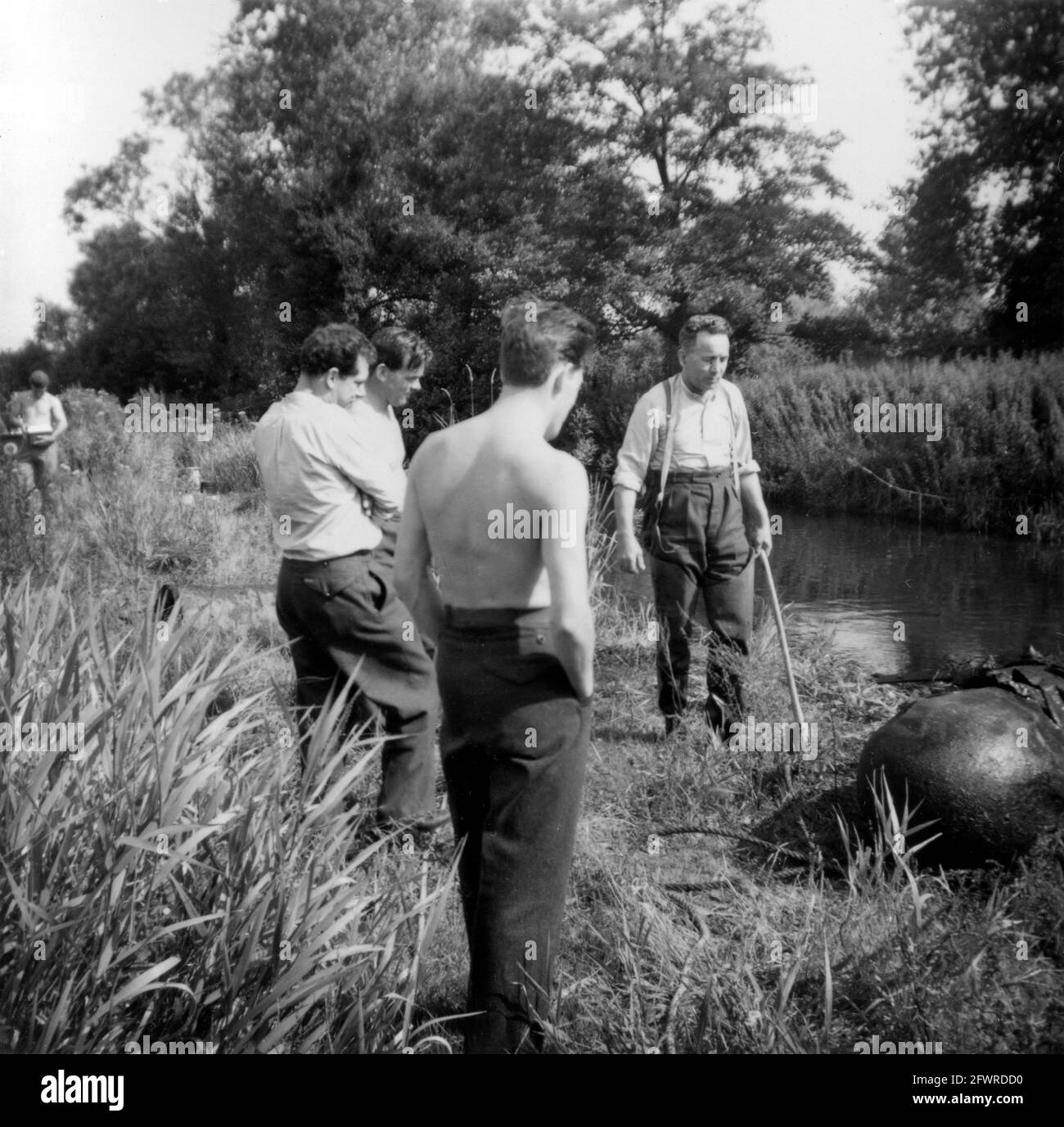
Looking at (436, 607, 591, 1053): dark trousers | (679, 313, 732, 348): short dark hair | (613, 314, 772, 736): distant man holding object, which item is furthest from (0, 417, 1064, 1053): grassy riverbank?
(679, 313, 732, 348): short dark hair

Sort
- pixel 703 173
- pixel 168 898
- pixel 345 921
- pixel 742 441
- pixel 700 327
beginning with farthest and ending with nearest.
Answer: pixel 703 173, pixel 742 441, pixel 700 327, pixel 168 898, pixel 345 921

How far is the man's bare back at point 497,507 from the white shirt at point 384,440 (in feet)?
4.82

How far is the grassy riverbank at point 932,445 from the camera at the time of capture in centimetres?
1238

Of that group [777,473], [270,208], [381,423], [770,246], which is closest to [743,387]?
[777,473]

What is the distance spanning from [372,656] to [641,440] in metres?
1.58

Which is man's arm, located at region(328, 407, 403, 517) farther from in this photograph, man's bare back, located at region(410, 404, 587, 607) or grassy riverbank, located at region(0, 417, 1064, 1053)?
man's bare back, located at region(410, 404, 587, 607)

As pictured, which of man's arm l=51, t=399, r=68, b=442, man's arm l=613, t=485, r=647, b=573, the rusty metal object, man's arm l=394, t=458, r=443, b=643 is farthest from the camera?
man's arm l=51, t=399, r=68, b=442

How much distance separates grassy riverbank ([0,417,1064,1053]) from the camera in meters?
2.28

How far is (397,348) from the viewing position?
3.87 metres

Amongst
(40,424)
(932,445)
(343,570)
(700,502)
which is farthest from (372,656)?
(932,445)

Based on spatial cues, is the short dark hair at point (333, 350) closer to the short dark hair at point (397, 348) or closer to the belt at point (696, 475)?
the short dark hair at point (397, 348)

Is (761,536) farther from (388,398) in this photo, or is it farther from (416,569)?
(416,569)

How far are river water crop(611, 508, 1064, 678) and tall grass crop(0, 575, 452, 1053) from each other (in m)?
4.11

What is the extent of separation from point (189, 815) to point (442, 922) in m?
0.79
